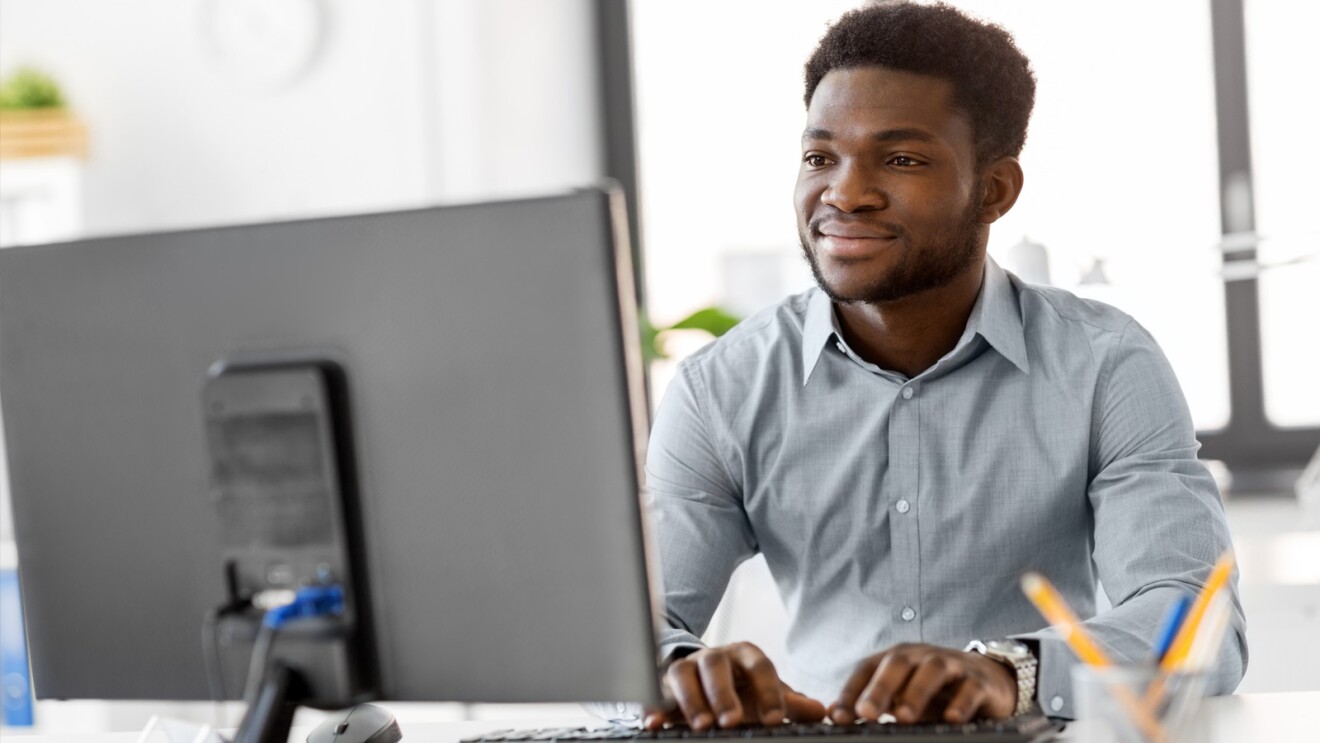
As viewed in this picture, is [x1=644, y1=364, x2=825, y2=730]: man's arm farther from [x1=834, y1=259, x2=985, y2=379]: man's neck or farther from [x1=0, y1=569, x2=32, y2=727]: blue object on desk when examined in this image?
[x1=0, y1=569, x2=32, y2=727]: blue object on desk

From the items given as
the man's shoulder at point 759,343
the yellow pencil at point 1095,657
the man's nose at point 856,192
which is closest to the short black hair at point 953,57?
the man's nose at point 856,192

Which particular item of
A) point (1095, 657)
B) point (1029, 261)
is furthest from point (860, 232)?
point (1029, 261)

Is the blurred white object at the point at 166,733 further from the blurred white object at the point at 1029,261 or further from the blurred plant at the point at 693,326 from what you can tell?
the blurred white object at the point at 1029,261

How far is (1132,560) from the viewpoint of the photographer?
1368 mm

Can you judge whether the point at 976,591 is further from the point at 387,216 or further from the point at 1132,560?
the point at 387,216

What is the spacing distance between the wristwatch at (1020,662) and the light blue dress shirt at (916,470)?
0.30 m

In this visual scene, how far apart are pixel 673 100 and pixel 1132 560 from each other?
217cm

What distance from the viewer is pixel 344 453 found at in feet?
2.85

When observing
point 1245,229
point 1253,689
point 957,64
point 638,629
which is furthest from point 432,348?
point 1245,229

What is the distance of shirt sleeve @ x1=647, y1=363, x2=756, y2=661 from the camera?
4.99 feet

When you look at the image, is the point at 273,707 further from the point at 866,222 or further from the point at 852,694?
the point at 866,222

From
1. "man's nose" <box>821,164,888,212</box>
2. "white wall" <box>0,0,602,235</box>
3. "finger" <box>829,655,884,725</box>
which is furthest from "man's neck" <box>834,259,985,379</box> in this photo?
"white wall" <box>0,0,602,235</box>

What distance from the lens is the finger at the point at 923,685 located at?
1.04m

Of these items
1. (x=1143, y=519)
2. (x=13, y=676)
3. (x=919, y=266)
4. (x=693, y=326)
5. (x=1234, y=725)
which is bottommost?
(x=13, y=676)
